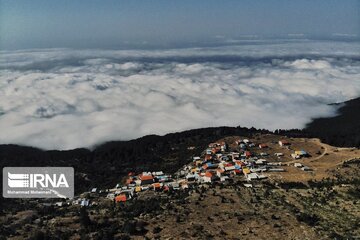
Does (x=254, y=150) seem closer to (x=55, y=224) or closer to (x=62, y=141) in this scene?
(x=55, y=224)

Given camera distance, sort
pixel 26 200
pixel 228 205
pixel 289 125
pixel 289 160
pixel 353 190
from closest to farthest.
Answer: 1. pixel 228 205
2. pixel 353 190
3. pixel 26 200
4. pixel 289 160
5. pixel 289 125

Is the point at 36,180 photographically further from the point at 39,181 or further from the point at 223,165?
the point at 223,165

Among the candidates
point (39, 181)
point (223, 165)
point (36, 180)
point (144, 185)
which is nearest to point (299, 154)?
point (223, 165)

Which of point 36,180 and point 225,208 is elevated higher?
point 36,180

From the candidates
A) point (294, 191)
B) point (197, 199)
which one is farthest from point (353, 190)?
point (197, 199)

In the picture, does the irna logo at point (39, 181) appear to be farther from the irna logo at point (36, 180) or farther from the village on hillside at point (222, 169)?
the village on hillside at point (222, 169)

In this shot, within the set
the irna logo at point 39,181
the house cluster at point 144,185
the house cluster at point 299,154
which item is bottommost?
the house cluster at point 144,185

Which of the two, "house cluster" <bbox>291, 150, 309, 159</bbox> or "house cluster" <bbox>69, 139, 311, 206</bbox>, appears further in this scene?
"house cluster" <bbox>291, 150, 309, 159</bbox>

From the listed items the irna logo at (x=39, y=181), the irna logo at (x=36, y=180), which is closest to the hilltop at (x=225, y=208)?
the irna logo at (x=39, y=181)

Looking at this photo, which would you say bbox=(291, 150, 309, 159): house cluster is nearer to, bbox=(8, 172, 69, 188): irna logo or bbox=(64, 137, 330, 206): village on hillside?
bbox=(64, 137, 330, 206): village on hillside

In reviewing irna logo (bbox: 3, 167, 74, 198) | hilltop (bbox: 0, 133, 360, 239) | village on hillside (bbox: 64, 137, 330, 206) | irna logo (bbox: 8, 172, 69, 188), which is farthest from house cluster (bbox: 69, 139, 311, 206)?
irna logo (bbox: 8, 172, 69, 188)

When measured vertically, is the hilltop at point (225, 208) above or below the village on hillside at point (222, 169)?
above
